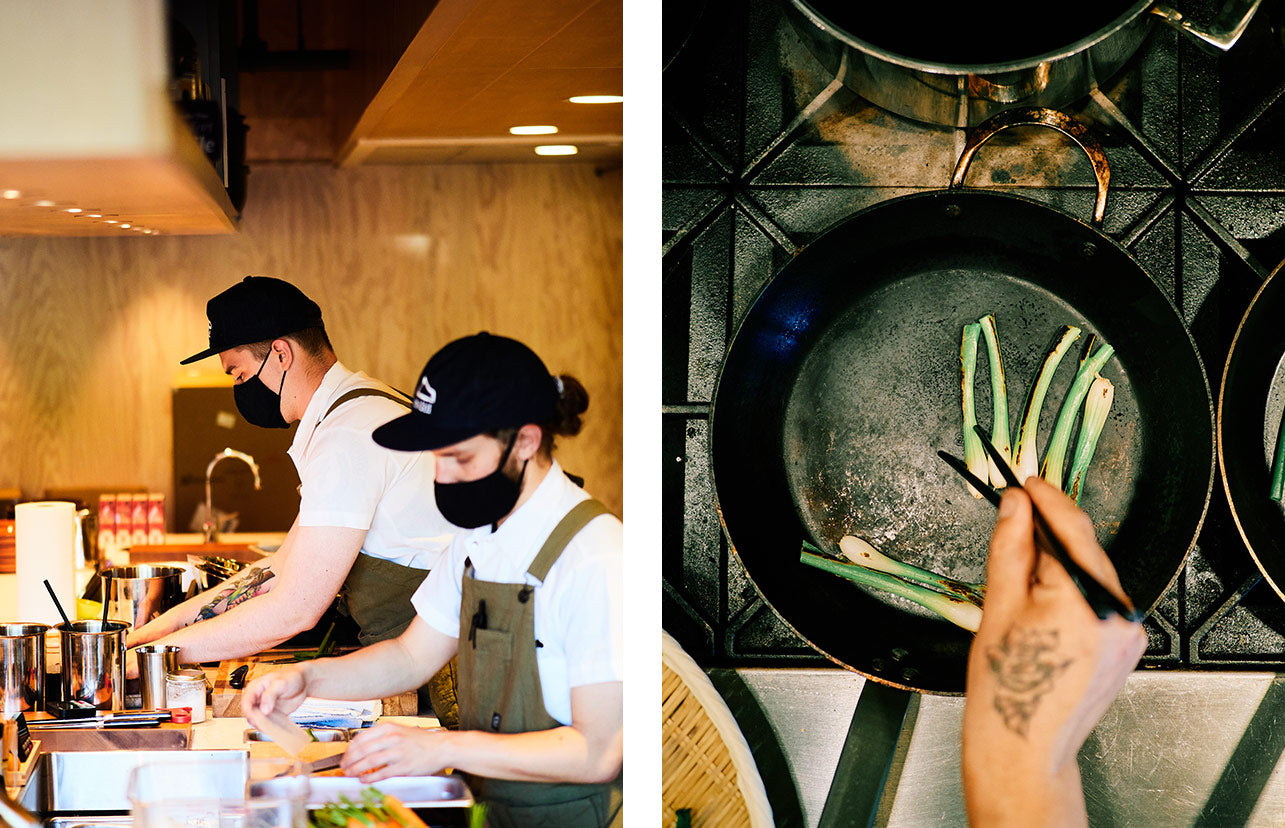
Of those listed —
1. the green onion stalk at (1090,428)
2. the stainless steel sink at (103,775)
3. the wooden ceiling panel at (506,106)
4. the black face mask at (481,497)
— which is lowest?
the stainless steel sink at (103,775)

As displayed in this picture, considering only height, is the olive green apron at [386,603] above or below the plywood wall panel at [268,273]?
below

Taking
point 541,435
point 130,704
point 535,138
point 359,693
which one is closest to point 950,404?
point 541,435

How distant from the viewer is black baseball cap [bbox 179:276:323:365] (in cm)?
164

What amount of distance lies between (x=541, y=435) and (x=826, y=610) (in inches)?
22.2

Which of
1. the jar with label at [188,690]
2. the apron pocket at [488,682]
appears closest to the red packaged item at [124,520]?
the jar with label at [188,690]

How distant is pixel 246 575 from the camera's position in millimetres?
1654

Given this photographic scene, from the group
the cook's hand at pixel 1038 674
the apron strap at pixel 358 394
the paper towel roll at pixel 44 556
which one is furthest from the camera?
the cook's hand at pixel 1038 674

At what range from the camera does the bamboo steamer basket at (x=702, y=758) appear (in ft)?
5.93

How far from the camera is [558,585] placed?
1.71 metres

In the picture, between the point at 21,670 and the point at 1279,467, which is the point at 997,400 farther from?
the point at 21,670

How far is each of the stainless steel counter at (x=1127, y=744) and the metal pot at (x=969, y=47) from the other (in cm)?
A: 97

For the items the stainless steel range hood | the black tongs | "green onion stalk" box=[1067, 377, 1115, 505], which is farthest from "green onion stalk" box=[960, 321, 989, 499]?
the stainless steel range hood

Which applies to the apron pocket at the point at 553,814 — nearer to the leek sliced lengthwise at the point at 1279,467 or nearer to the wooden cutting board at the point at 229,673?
the wooden cutting board at the point at 229,673

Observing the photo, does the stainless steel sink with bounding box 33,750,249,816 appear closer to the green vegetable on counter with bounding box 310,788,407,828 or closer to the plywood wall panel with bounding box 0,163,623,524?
the green vegetable on counter with bounding box 310,788,407,828
